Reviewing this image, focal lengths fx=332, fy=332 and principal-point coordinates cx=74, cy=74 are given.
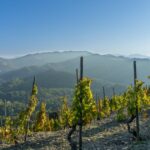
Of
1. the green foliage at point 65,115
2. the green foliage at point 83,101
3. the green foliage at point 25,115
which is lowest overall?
the green foliage at point 65,115

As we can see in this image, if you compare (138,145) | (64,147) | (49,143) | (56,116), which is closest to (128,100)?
(138,145)

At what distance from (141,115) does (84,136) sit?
22194 millimetres

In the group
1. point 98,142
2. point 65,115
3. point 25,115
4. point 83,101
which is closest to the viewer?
point 83,101

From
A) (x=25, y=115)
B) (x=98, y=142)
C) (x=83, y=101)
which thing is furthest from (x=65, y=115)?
(x=83, y=101)

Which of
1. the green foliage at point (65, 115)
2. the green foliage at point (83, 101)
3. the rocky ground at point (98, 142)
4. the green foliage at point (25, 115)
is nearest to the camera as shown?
the green foliage at point (83, 101)

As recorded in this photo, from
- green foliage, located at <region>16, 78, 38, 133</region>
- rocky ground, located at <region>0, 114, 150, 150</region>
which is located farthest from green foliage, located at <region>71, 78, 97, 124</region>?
green foliage, located at <region>16, 78, 38, 133</region>

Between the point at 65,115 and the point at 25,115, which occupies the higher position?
the point at 25,115

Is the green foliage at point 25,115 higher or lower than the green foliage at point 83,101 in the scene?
lower

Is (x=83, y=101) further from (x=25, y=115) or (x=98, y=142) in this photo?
(x=25, y=115)

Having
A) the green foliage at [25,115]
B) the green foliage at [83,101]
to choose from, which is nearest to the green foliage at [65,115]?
the green foliage at [25,115]

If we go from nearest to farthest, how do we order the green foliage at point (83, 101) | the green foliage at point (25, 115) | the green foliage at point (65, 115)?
the green foliage at point (83, 101)
the green foliage at point (25, 115)
the green foliage at point (65, 115)

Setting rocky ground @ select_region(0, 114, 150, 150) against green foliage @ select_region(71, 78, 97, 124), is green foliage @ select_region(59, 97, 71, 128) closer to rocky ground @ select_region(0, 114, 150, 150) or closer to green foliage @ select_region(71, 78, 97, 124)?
rocky ground @ select_region(0, 114, 150, 150)

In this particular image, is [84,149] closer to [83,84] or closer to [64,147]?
[64,147]

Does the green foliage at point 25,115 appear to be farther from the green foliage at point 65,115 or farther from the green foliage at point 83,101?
the green foliage at point 83,101
